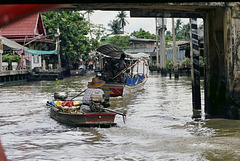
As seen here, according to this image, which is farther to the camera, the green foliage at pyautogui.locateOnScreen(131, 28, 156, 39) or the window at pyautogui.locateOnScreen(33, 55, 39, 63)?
the green foliage at pyautogui.locateOnScreen(131, 28, 156, 39)

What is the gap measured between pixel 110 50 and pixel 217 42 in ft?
38.6

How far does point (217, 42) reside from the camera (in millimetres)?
10320

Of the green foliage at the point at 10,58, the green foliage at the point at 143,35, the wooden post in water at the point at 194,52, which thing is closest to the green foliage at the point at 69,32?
the green foliage at the point at 10,58

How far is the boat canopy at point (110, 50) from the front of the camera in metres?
20.9

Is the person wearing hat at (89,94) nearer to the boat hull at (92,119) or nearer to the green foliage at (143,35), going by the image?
the boat hull at (92,119)

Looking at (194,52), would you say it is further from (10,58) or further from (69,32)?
Result: (69,32)

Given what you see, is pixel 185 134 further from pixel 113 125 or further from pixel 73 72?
pixel 73 72

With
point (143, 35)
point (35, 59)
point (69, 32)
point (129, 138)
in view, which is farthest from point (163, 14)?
point (143, 35)

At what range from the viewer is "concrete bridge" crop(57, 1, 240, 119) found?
9195 mm

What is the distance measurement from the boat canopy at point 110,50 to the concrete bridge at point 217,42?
1055 centimetres

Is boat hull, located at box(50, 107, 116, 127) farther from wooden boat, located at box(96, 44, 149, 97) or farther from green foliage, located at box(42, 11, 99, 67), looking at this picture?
green foliage, located at box(42, 11, 99, 67)

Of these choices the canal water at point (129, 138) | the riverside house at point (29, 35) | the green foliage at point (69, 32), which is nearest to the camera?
the canal water at point (129, 138)

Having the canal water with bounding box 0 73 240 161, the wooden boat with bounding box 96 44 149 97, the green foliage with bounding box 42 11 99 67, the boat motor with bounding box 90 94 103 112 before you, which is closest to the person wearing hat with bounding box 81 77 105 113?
the boat motor with bounding box 90 94 103 112

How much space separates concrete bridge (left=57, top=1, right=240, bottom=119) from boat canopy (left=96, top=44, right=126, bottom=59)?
1055 cm
